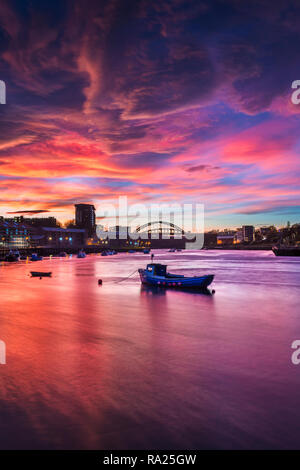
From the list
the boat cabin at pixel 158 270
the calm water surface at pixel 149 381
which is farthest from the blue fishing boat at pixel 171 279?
the calm water surface at pixel 149 381

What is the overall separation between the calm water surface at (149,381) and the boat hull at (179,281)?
1535 cm

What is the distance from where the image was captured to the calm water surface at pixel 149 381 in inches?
384

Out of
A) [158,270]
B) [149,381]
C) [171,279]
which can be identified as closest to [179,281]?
[171,279]

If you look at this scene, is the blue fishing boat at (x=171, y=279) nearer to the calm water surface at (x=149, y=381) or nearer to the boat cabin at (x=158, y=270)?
the boat cabin at (x=158, y=270)

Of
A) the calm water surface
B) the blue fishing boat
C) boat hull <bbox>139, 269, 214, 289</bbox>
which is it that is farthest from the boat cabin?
the calm water surface

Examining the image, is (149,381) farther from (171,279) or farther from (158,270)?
(158,270)

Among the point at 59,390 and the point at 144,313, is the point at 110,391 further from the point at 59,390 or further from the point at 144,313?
the point at 144,313

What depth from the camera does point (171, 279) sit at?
46656 mm

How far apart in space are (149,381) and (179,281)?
32.3 metres

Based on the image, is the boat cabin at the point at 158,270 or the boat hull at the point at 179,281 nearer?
the boat hull at the point at 179,281

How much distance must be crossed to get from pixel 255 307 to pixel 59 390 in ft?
84.6

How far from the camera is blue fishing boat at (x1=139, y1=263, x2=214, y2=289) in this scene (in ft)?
148

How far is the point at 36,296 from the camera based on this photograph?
138 ft

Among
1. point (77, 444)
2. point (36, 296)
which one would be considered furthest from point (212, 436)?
point (36, 296)
